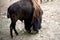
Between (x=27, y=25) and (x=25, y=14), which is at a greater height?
(x=25, y=14)

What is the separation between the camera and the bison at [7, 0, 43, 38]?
185 inches

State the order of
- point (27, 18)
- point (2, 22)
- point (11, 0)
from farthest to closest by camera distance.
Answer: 1. point (11, 0)
2. point (2, 22)
3. point (27, 18)

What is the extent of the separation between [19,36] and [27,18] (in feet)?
1.73

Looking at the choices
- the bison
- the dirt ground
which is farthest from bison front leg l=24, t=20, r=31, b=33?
the dirt ground

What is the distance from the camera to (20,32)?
525cm

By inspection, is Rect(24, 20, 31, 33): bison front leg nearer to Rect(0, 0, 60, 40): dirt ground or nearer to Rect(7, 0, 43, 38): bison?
Rect(7, 0, 43, 38): bison

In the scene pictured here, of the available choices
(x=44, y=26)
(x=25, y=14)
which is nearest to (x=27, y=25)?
(x=25, y=14)

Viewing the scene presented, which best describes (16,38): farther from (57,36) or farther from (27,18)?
(57,36)

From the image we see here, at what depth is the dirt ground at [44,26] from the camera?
4.97m

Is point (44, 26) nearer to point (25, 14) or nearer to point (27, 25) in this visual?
point (27, 25)

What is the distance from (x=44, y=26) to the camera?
5562mm

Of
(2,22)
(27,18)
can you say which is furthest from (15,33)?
(2,22)

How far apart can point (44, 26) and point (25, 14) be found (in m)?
0.96

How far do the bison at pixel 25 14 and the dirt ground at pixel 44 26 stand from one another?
200 millimetres
